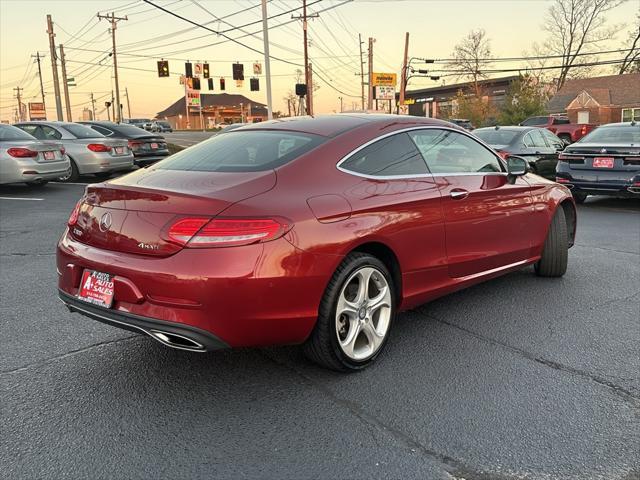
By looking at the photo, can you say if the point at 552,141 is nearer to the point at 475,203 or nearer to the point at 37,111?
the point at 475,203

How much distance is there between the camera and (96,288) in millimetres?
3031

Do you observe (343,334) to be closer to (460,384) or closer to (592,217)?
(460,384)

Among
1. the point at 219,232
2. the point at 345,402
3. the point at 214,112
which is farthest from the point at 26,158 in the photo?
the point at 214,112

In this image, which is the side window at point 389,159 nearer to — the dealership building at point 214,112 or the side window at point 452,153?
the side window at point 452,153

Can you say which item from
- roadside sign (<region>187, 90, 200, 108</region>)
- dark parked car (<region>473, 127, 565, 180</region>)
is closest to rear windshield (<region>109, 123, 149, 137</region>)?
dark parked car (<region>473, 127, 565, 180</region>)

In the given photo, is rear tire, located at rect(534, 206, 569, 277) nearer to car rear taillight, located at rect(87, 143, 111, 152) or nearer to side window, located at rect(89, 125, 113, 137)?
car rear taillight, located at rect(87, 143, 111, 152)

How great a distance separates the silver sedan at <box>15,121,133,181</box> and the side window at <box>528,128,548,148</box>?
30.9ft

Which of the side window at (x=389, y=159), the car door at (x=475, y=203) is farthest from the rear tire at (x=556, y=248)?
the side window at (x=389, y=159)

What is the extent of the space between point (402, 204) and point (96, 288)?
6.08ft

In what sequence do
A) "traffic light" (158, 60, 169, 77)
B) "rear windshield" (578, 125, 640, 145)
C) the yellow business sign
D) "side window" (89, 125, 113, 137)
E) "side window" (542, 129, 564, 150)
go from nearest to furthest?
"rear windshield" (578, 125, 640, 145) < "side window" (542, 129, 564, 150) < "side window" (89, 125, 113, 137) < "traffic light" (158, 60, 169, 77) < the yellow business sign

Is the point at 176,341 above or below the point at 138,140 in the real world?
below

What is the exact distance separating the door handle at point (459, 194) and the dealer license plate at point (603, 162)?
6.82m

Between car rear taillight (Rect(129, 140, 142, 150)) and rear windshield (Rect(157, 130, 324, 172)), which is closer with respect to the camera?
rear windshield (Rect(157, 130, 324, 172))

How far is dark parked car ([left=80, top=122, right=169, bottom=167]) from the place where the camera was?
15.1 m
